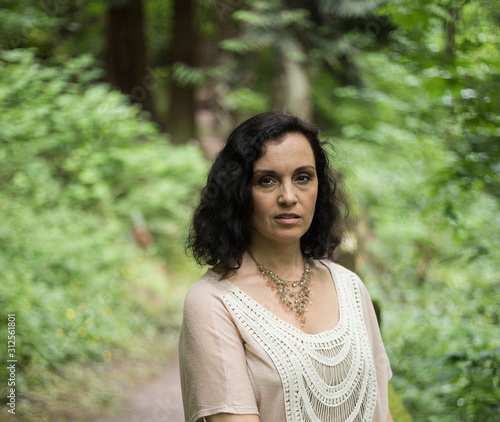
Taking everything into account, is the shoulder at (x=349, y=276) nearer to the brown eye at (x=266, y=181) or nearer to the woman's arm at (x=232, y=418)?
the brown eye at (x=266, y=181)

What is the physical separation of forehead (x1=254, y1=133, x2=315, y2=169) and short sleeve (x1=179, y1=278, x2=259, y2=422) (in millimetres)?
434

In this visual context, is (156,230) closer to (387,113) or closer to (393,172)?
(393,172)

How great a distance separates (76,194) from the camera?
573 cm

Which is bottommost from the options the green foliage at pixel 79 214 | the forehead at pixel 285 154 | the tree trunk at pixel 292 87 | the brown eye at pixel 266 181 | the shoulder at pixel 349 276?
the green foliage at pixel 79 214

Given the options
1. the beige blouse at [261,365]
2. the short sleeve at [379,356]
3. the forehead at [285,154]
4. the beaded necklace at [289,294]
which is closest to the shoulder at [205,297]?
the beige blouse at [261,365]

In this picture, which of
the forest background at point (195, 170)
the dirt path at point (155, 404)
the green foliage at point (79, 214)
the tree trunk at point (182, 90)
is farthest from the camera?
the tree trunk at point (182, 90)

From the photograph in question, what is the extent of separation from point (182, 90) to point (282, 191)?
7.60 metres

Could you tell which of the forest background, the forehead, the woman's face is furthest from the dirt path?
the forehead

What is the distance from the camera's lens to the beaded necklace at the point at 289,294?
5.65 ft

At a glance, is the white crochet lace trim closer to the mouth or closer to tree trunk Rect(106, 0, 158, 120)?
the mouth

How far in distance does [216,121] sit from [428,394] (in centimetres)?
874

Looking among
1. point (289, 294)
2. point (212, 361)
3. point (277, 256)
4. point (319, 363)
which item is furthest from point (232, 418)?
point (277, 256)

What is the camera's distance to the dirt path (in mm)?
3939

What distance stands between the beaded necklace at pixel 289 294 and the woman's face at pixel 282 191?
13 centimetres
